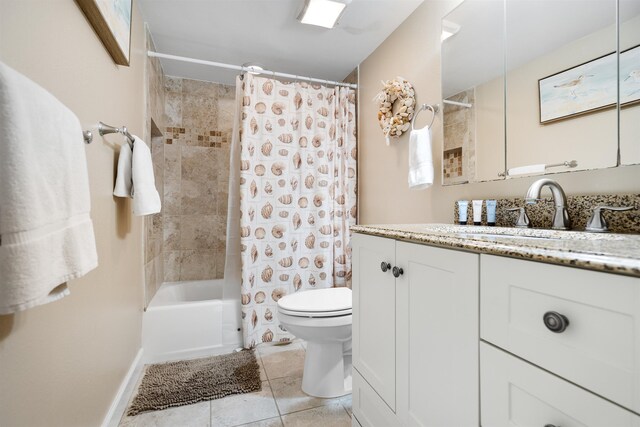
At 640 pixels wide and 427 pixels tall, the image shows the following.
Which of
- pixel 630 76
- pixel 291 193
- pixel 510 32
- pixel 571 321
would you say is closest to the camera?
pixel 571 321

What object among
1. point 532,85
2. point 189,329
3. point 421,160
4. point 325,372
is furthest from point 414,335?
point 189,329

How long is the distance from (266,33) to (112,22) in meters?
1.12

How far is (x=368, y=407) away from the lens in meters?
1.13

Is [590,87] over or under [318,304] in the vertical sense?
over

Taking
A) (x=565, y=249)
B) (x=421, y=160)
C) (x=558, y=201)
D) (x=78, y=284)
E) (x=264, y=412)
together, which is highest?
(x=421, y=160)

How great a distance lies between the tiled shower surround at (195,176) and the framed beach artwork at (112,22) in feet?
4.54

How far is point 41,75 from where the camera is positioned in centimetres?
79

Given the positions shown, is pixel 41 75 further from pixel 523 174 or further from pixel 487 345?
pixel 523 174

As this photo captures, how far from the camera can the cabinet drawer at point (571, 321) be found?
444 mm

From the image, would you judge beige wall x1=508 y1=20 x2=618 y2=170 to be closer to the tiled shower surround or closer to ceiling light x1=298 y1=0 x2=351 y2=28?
ceiling light x1=298 y1=0 x2=351 y2=28

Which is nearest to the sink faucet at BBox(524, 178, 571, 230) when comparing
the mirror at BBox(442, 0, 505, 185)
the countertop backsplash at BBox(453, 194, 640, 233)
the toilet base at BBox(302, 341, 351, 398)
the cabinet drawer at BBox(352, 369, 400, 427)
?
the countertop backsplash at BBox(453, 194, 640, 233)

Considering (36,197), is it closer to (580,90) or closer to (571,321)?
(571,321)

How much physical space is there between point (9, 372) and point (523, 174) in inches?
67.5

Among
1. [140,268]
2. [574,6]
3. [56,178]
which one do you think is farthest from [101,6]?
[574,6]
